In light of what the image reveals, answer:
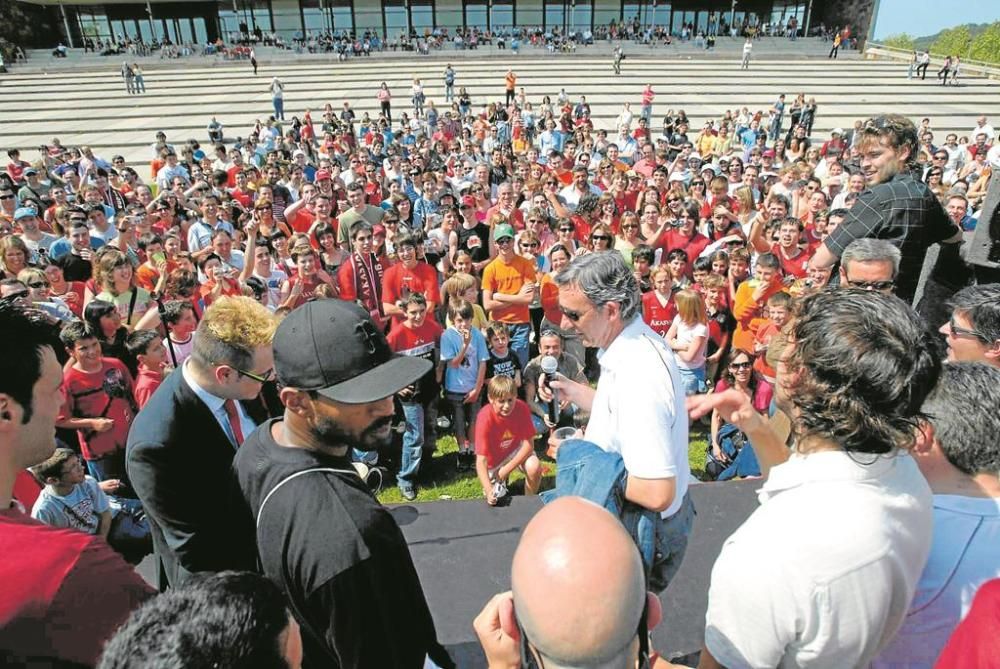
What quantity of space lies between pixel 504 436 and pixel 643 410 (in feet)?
9.07

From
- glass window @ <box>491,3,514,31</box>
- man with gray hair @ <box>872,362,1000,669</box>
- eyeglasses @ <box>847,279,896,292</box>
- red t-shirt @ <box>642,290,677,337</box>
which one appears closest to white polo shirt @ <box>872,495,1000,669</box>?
man with gray hair @ <box>872,362,1000,669</box>

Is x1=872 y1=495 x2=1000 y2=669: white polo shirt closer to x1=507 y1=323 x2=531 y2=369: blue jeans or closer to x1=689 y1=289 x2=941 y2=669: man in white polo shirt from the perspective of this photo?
x1=689 y1=289 x2=941 y2=669: man in white polo shirt

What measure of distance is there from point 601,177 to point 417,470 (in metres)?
7.66

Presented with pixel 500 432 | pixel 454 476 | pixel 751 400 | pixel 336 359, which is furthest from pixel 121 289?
pixel 751 400

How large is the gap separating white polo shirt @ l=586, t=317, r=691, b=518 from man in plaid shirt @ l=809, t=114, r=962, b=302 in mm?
1863

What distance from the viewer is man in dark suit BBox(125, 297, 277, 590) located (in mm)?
2100

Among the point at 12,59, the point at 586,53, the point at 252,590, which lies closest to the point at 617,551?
the point at 252,590

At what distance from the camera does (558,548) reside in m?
1.06

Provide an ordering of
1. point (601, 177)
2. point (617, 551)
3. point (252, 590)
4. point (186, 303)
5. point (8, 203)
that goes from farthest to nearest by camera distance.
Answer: point (601, 177)
point (8, 203)
point (186, 303)
point (252, 590)
point (617, 551)

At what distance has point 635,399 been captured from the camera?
6.60ft

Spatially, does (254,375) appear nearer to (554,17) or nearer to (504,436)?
(504,436)

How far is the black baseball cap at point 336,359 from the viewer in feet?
5.49

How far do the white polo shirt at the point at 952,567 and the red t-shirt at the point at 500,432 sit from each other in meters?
3.22

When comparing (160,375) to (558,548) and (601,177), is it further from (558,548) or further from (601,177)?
(601,177)
